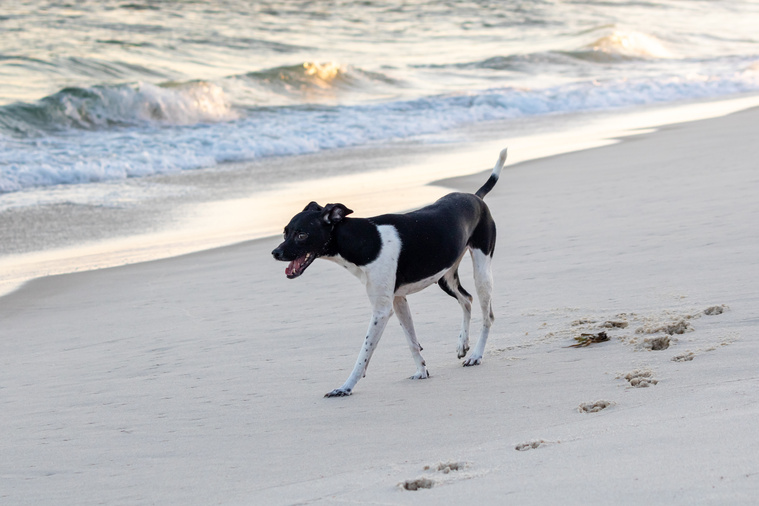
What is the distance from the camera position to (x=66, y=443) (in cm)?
416

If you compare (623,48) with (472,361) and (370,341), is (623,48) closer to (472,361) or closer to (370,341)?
(472,361)

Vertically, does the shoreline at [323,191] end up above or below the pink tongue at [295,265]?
below

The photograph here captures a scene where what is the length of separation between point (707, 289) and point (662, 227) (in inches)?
80.0

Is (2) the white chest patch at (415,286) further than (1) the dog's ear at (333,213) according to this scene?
Yes

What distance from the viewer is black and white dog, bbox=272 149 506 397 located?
4645mm

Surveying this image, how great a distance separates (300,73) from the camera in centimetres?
2478

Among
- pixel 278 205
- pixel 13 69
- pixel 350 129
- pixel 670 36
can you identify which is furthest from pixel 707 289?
pixel 670 36

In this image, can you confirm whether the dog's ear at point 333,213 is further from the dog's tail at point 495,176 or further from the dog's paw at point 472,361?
the dog's tail at point 495,176

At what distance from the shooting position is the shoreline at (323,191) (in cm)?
A: 877

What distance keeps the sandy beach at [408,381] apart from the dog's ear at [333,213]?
34.6 inches

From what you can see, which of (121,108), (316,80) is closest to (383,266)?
(121,108)

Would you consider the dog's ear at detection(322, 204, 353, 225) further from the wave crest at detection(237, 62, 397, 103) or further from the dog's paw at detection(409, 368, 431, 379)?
the wave crest at detection(237, 62, 397, 103)

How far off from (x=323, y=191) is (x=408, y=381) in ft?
23.0

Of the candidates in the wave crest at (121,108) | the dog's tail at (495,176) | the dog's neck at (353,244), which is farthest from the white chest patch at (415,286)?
the wave crest at (121,108)
